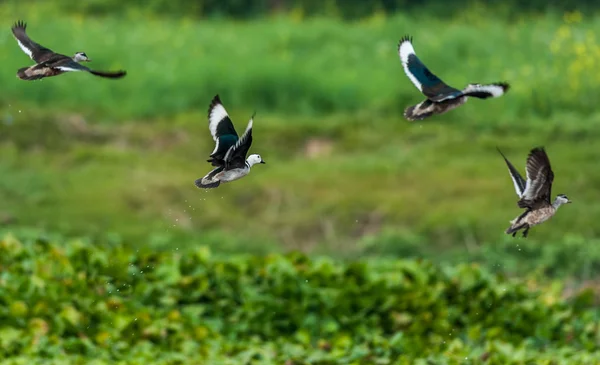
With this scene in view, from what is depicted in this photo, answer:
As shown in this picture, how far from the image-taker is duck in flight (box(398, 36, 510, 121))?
254 centimetres

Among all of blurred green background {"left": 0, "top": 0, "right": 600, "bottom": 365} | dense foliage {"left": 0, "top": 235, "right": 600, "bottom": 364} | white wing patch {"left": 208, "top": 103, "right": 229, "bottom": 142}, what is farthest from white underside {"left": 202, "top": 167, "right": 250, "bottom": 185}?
blurred green background {"left": 0, "top": 0, "right": 600, "bottom": 365}

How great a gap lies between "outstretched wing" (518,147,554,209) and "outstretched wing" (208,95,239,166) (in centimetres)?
72

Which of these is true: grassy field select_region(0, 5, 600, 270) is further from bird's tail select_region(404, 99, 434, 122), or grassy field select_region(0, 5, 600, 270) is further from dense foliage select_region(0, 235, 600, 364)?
bird's tail select_region(404, 99, 434, 122)

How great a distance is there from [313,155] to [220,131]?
10305mm

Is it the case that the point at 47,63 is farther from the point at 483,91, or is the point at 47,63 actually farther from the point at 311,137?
the point at 311,137

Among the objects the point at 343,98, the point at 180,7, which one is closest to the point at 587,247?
the point at 343,98

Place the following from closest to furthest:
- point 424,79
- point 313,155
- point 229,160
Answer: point 229,160 → point 424,79 → point 313,155

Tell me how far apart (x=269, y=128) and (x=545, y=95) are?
346 cm

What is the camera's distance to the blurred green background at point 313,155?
27.4ft

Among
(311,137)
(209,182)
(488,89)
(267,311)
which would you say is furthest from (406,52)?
(311,137)

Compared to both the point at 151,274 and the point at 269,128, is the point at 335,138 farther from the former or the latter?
the point at 151,274

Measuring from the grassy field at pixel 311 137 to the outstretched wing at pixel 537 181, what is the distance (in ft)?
22.6

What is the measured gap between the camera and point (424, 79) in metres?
2.85

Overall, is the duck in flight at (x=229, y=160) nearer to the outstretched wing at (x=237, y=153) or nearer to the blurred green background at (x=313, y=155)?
the outstretched wing at (x=237, y=153)
